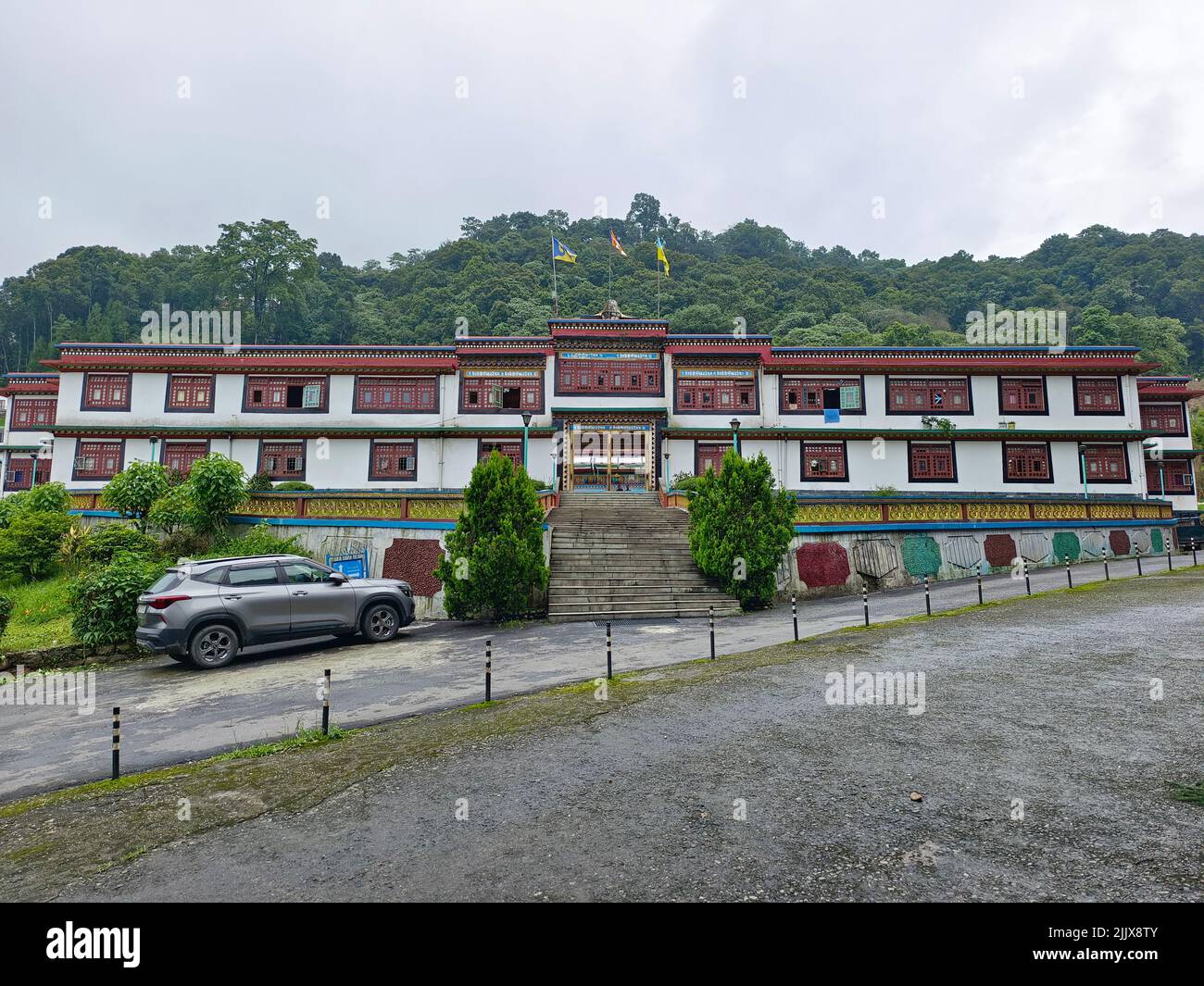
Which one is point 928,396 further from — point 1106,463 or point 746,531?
point 746,531

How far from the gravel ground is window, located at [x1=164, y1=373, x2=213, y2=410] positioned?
29092 millimetres

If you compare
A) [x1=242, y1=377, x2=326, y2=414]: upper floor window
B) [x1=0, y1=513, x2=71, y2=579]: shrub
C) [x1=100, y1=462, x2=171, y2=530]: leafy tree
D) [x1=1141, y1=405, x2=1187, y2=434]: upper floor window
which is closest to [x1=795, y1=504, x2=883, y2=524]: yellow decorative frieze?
[x1=100, y1=462, x2=171, y2=530]: leafy tree

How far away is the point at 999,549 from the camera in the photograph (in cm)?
2205

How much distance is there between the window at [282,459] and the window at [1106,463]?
37.2m

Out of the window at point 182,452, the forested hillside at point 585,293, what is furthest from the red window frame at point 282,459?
the forested hillside at point 585,293

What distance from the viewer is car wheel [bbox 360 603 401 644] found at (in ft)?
44.8

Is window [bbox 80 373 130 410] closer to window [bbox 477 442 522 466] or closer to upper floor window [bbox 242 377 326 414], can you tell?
upper floor window [bbox 242 377 326 414]

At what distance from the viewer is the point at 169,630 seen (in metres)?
11.5

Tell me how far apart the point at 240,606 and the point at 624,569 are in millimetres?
9873

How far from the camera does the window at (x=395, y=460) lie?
1178 inches

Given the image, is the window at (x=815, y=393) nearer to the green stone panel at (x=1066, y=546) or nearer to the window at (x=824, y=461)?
the window at (x=824, y=461)

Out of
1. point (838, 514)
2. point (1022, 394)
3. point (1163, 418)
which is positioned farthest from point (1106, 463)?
A: point (838, 514)

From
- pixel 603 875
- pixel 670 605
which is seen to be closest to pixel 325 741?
pixel 603 875

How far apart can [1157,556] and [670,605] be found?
20613 mm
